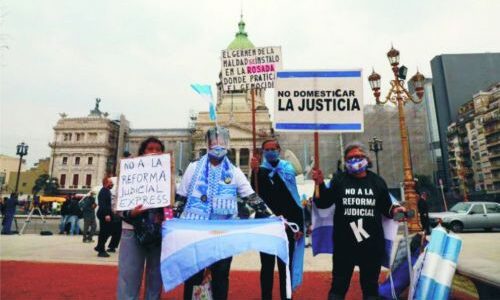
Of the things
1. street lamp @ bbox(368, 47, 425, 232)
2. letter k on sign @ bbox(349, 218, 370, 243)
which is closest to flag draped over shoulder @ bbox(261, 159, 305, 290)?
letter k on sign @ bbox(349, 218, 370, 243)

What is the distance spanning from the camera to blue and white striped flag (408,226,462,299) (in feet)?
10.3

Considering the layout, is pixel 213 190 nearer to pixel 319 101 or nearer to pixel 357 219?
pixel 357 219

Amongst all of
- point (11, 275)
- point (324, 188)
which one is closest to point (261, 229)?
point (324, 188)

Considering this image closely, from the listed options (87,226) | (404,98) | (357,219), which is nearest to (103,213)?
(87,226)

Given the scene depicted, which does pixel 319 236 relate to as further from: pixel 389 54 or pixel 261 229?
pixel 389 54

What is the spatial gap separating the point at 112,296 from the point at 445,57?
80.2 meters

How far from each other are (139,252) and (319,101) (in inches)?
90.7

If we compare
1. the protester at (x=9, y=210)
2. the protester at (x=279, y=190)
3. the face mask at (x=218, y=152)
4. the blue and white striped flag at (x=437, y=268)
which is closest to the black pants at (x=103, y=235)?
the protester at (x=279, y=190)

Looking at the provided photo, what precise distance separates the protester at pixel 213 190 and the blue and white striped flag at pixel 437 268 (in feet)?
4.95

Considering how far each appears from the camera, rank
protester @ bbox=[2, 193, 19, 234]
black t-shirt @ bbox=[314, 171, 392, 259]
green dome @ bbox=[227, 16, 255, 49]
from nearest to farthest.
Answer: black t-shirt @ bbox=[314, 171, 392, 259] → protester @ bbox=[2, 193, 19, 234] → green dome @ bbox=[227, 16, 255, 49]

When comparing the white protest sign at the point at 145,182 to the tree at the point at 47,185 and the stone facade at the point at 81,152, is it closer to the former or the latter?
the tree at the point at 47,185

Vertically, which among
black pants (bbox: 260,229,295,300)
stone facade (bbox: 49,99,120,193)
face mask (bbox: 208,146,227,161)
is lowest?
black pants (bbox: 260,229,295,300)

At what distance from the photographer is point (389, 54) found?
1158cm

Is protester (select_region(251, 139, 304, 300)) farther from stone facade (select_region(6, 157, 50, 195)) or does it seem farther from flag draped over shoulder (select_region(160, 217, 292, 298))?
stone facade (select_region(6, 157, 50, 195))
